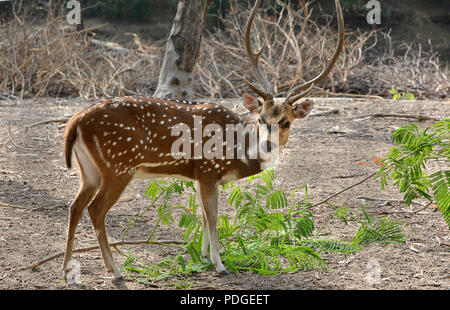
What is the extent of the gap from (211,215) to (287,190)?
7.23 ft

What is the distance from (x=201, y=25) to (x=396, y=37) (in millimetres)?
19417

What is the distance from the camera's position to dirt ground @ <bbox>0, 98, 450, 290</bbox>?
15.0 feet

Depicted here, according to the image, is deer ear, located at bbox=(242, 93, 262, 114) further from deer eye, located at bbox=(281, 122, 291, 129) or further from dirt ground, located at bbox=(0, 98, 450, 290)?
dirt ground, located at bbox=(0, 98, 450, 290)

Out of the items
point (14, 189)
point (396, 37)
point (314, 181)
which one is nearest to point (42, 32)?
point (14, 189)

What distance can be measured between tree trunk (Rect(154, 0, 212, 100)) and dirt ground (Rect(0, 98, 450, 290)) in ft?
5.77

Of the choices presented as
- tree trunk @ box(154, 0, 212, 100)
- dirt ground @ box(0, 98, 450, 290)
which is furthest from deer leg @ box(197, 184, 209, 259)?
tree trunk @ box(154, 0, 212, 100)

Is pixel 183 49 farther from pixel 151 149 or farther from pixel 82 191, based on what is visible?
pixel 82 191

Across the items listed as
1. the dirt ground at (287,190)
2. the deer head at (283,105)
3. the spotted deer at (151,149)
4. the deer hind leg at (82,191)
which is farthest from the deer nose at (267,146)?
the deer hind leg at (82,191)

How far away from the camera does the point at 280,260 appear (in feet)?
16.6

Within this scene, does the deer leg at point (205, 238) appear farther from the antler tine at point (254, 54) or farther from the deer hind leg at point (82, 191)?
the antler tine at point (254, 54)

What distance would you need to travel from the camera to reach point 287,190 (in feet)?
22.9

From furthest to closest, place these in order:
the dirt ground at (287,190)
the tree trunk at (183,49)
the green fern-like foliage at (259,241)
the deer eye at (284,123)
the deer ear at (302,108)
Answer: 1. the tree trunk at (183,49)
2. the deer ear at (302,108)
3. the deer eye at (284,123)
4. the green fern-like foliage at (259,241)
5. the dirt ground at (287,190)

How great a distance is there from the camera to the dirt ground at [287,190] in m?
4.58

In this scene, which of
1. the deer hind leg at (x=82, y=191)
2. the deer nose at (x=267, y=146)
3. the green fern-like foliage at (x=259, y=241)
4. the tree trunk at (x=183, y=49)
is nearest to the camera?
the deer hind leg at (x=82, y=191)
